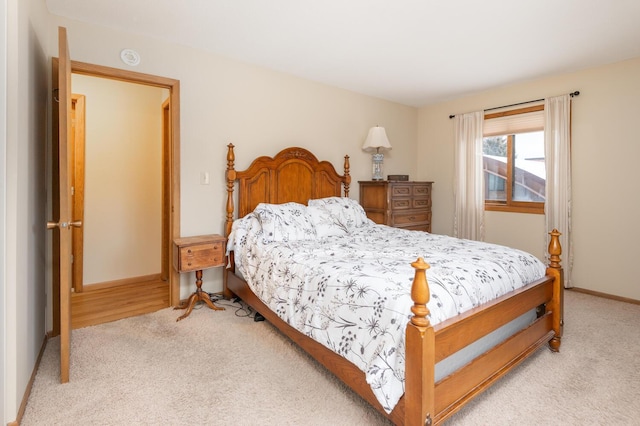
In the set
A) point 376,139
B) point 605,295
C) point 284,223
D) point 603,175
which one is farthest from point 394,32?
point 605,295

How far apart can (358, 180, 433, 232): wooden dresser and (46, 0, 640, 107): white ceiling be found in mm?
1341

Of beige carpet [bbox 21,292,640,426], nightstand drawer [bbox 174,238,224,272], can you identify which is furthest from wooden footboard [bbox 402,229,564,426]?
nightstand drawer [bbox 174,238,224,272]

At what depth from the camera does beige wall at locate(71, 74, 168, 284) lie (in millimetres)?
3637

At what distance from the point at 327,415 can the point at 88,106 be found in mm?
3869

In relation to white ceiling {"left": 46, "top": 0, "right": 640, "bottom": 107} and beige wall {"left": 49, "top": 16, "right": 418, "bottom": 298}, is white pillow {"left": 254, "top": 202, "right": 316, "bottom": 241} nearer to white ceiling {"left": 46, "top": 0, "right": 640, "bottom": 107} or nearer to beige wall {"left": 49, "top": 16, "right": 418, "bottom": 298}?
beige wall {"left": 49, "top": 16, "right": 418, "bottom": 298}

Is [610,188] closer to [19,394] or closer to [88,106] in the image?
[19,394]

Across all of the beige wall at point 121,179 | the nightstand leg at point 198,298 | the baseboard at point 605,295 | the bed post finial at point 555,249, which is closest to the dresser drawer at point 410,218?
the baseboard at point 605,295

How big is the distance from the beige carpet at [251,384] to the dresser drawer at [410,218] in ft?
6.91

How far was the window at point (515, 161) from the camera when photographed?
402 centimetres

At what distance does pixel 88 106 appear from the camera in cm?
359

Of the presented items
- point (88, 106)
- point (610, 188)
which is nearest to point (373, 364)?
point (610, 188)

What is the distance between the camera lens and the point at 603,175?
11.5 feet

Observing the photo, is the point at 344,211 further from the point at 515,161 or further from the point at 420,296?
the point at 515,161

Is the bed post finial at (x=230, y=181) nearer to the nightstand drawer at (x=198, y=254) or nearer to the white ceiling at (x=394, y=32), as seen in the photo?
the nightstand drawer at (x=198, y=254)
